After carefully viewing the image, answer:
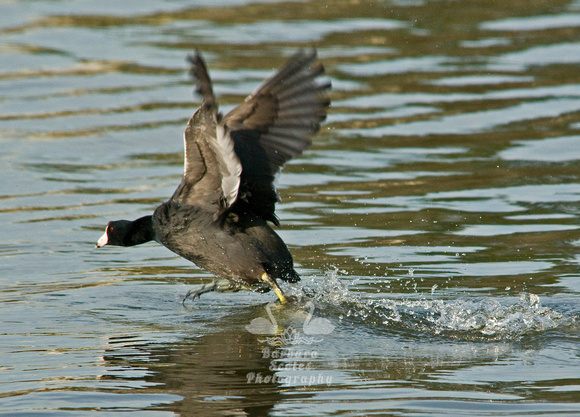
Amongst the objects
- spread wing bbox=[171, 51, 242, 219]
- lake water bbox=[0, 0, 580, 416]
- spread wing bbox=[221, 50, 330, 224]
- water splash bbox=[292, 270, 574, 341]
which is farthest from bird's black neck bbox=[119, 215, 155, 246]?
water splash bbox=[292, 270, 574, 341]

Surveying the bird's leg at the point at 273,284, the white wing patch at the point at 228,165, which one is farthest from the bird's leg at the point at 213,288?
the white wing patch at the point at 228,165

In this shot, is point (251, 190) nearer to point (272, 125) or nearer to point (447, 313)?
point (272, 125)

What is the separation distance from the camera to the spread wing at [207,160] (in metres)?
4.73

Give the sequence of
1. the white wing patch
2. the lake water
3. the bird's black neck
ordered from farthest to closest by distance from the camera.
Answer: the bird's black neck → the white wing patch → the lake water

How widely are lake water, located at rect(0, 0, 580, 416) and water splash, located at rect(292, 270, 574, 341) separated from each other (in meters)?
0.02

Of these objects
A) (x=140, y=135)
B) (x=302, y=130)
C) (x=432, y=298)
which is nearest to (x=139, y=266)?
(x=302, y=130)

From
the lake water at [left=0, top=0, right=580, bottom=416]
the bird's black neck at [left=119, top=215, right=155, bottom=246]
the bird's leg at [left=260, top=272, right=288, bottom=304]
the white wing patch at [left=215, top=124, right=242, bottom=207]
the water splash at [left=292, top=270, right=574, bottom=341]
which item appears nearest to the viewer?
the lake water at [left=0, top=0, right=580, bottom=416]

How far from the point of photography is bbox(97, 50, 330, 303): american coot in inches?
223

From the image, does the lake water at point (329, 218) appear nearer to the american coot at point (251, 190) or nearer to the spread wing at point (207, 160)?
the american coot at point (251, 190)

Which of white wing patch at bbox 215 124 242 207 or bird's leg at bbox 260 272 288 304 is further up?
white wing patch at bbox 215 124 242 207

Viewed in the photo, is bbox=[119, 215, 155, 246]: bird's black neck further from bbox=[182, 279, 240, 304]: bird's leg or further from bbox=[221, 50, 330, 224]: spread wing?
bbox=[221, 50, 330, 224]: spread wing

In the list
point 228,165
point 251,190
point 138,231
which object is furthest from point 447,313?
point 138,231

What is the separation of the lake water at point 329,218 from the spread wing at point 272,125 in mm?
786

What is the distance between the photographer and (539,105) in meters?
10.5
